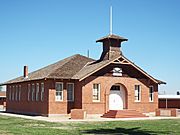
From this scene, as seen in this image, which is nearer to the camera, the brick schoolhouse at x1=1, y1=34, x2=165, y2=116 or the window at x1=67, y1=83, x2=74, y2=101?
the brick schoolhouse at x1=1, y1=34, x2=165, y2=116

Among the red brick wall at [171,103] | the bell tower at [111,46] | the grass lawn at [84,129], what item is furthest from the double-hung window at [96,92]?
the red brick wall at [171,103]

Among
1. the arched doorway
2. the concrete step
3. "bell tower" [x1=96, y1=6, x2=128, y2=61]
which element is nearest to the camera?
the concrete step

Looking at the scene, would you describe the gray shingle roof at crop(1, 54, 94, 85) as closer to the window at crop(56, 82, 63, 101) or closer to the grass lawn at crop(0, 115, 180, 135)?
the window at crop(56, 82, 63, 101)

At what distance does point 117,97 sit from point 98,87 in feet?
8.42

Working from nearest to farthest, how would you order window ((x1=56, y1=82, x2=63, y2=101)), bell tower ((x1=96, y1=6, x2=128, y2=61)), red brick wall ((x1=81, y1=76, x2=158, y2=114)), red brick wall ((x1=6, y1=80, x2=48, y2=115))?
red brick wall ((x1=81, y1=76, x2=158, y2=114))
window ((x1=56, y1=82, x2=63, y2=101))
red brick wall ((x1=6, y1=80, x2=48, y2=115))
bell tower ((x1=96, y1=6, x2=128, y2=61))

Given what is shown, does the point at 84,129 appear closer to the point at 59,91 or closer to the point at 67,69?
the point at 59,91

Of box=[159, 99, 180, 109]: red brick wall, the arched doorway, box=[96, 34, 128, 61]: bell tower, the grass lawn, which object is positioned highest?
box=[96, 34, 128, 61]: bell tower

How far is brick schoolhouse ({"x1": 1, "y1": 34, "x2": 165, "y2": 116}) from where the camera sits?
1244 inches

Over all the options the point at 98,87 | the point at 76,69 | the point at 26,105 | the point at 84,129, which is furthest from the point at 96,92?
the point at 84,129

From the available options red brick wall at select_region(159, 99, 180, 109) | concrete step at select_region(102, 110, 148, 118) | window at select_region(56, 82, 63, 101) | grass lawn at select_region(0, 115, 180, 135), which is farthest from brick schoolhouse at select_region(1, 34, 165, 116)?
red brick wall at select_region(159, 99, 180, 109)

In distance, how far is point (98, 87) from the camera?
32312 millimetres

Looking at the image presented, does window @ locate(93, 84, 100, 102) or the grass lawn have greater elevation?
window @ locate(93, 84, 100, 102)

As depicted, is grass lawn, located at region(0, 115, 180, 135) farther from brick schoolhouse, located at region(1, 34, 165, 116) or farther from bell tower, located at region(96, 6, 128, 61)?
bell tower, located at region(96, 6, 128, 61)

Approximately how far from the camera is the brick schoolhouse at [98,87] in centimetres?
3161
